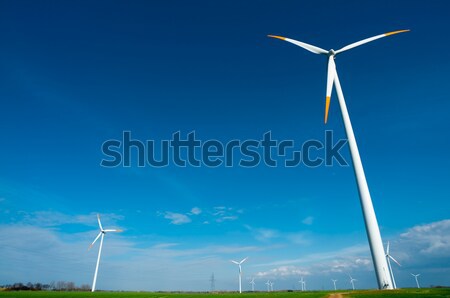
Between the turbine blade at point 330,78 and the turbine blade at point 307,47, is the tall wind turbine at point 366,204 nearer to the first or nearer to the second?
the turbine blade at point 330,78

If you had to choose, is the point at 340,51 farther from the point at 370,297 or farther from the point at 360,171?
the point at 370,297

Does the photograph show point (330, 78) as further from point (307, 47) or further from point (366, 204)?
point (366, 204)

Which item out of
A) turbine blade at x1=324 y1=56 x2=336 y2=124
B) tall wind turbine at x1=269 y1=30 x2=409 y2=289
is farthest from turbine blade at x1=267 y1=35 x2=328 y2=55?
tall wind turbine at x1=269 y1=30 x2=409 y2=289

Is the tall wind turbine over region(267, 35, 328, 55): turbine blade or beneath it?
beneath

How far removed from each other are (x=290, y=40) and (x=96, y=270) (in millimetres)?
103829

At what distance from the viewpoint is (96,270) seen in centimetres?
11256

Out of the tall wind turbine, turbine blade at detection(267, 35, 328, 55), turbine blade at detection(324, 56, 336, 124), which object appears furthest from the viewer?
turbine blade at detection(267, 35, 328, 55)

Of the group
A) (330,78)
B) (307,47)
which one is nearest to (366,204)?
(330,78)

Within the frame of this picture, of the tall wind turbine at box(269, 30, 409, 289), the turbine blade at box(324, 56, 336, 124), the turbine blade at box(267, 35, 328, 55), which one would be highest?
the turbine blade at box(267, 35, 328, 55)

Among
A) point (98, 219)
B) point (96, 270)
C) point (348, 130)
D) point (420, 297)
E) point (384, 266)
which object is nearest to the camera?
point (420, 297)

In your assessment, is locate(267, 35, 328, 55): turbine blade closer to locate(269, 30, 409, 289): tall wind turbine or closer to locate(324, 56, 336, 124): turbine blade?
locate(324, 56, 336, 124): turbine blade

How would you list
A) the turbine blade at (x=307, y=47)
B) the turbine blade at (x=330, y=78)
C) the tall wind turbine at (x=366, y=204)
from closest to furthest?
1. the tall wind turbine at (x=366, y=204)
2. the turbine blade at (x=330, y=78)
3. the turbine blade at (x=307, y=47)

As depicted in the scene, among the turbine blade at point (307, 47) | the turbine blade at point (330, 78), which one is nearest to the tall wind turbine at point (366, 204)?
the turbine blade at point (330, 78)

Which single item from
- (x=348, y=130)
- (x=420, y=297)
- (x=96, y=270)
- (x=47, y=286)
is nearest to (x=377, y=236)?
(x=420, y=297)
